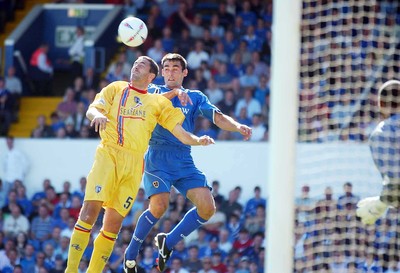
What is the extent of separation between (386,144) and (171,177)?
2.44 m

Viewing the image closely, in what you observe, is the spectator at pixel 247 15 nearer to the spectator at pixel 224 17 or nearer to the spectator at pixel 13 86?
the spectator at pixel 224 17

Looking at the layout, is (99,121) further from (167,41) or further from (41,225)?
(167,41)

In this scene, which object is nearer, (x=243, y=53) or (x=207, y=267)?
(x=207, y=267)

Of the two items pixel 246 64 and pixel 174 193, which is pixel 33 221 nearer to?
pixel 174 193

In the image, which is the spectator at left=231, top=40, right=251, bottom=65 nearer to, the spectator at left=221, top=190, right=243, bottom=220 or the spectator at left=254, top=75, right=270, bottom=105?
the spectator at left=254, top=75, right=270, bottom=105

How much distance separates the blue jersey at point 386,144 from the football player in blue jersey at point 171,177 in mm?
1823

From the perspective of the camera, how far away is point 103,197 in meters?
9.78

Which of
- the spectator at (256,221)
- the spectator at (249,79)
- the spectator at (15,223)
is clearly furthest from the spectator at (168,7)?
the spectator at (256,221)

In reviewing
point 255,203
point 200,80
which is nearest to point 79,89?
point 200,80

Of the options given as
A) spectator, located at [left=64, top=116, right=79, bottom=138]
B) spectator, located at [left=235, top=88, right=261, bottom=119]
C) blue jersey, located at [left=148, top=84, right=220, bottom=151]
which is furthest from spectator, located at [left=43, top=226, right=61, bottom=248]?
blue jersey, located at [left=148, top=84, right=220, bottom=151]

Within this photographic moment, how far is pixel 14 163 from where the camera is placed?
17.3 m

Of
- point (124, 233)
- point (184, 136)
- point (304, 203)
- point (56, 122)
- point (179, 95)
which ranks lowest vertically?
point (124, 233)

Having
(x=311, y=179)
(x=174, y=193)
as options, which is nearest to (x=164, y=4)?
(x=174, y=193)

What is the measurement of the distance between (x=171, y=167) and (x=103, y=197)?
3.29 feet
